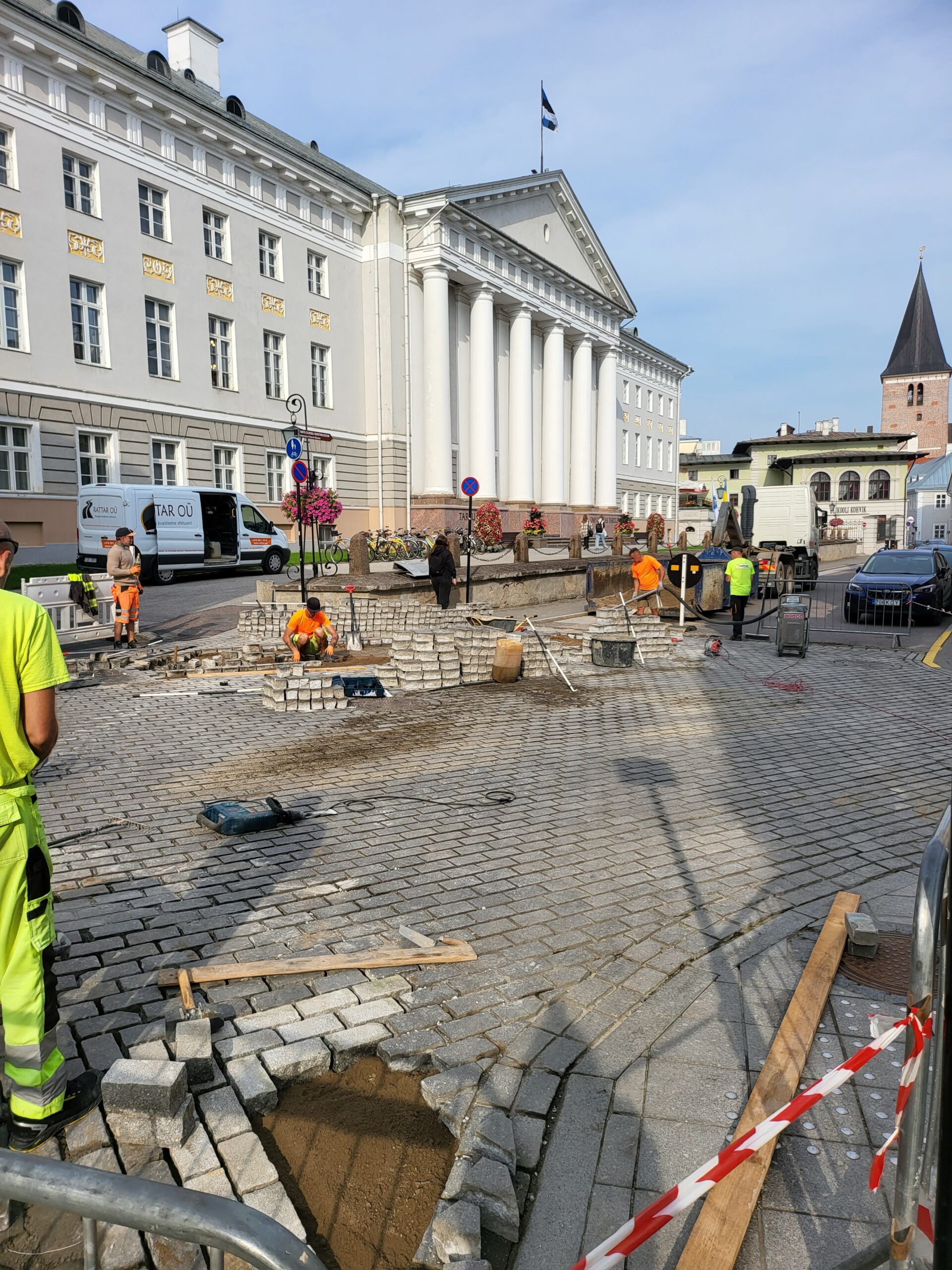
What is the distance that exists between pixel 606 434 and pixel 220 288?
26.4 meters

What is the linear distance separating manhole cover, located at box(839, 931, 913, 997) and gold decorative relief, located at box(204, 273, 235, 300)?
99.7 feet

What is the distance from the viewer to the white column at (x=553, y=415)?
144 feet

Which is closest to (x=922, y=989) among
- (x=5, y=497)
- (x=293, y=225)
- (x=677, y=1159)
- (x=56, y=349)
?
(x=677, y=1159)

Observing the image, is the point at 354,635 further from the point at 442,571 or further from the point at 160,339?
the point at 160,339

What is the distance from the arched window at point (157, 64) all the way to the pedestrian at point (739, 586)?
27.9 metres

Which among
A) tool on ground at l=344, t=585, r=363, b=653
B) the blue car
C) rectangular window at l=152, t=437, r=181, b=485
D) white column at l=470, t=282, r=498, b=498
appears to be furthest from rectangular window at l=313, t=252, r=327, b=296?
the blue car

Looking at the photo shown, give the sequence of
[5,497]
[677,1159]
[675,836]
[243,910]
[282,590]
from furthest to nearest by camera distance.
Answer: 1. [5,497]
2. [282,590]
3. [675,836]
4. [243,910]
5. [677,1159]

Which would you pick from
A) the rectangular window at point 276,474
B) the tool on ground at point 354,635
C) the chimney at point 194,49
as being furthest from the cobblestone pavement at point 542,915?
the chimney at point 194,49

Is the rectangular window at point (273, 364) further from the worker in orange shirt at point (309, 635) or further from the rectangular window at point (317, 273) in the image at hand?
the worker in orange shirt at point (309, 635)

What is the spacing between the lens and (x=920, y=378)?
86625 mm

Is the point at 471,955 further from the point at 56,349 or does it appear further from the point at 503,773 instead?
the point at 56,349

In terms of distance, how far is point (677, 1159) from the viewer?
2.84 metres

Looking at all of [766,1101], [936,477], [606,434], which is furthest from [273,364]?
[936,477]

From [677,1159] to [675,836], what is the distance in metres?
3.26
